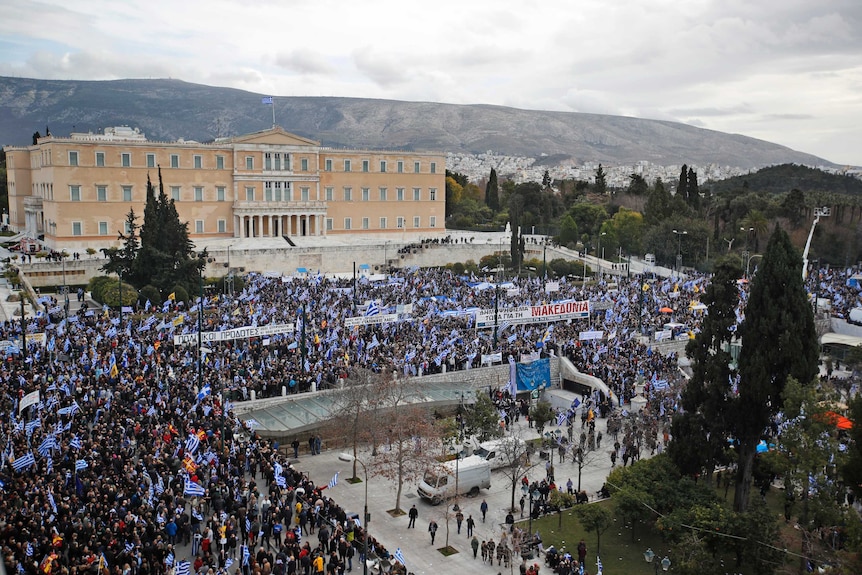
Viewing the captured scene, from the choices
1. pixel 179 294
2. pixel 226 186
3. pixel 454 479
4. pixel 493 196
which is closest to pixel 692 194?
pixel 493 196

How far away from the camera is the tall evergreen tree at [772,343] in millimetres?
20812

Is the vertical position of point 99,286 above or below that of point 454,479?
above

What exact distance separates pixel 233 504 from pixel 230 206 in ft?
167

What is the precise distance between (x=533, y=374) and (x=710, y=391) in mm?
12049

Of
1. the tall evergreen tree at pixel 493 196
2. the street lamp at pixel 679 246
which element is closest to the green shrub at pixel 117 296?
the street lamp at pixel 679 246

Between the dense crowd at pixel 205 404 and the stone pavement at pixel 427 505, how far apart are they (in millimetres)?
1452

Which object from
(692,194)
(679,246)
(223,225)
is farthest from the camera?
(692,194)

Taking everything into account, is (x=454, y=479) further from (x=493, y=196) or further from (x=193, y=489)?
(x=493, y=196)

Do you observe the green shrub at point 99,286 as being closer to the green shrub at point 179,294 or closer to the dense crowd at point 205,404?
the dense crowd at point 205,404

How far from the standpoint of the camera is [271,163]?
67875 mm

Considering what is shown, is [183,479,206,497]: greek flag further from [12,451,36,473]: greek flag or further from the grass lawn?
the grass lawn

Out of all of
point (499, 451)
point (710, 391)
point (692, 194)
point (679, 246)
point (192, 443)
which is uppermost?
point (692, 194)

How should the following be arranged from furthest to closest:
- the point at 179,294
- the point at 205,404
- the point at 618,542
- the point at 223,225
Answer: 1. the point at 223,225
2. the point at 179,294
3. the point at 205,404
4. the point at 618,542

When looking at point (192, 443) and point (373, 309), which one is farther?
point (373, 309)
